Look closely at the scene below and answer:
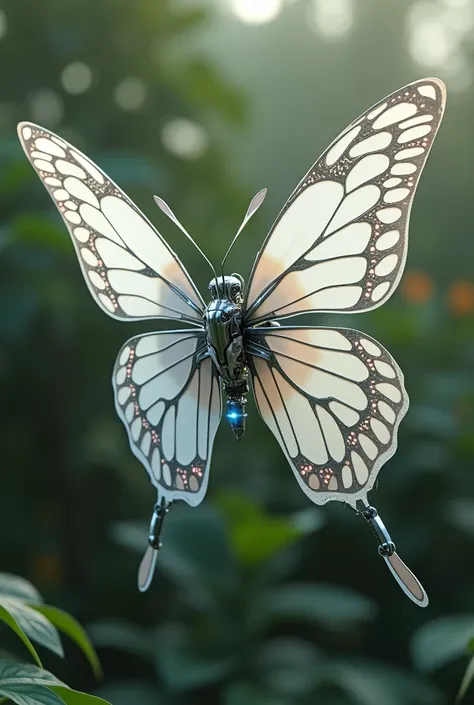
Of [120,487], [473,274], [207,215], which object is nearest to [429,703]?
[120,487]

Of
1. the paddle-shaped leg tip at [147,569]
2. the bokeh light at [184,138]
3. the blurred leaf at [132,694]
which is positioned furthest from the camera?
the bokeh light at [184,138]

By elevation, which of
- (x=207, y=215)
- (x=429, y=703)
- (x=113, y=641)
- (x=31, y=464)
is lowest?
(x=429, y=703)

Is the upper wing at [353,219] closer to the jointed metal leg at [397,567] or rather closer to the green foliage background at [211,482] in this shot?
the jointed metal leg at [397,567]

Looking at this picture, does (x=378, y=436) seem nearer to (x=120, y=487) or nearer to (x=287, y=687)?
(x=287, y=687)

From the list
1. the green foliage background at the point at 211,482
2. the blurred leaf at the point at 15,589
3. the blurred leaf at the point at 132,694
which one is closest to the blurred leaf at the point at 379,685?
the green foliage background at the point at 211,482

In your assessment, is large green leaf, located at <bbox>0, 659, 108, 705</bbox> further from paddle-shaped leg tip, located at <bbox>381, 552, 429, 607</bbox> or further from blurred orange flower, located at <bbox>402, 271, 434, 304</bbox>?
blurred orange flower, located at <bbox>402, 271, 434, 304</bbox>

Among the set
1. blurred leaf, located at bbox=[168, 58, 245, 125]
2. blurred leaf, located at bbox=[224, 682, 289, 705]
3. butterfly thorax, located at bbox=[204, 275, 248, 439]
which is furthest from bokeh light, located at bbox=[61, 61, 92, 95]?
butterfly thorax, located at bbox=[204, 275, 248, 439]
